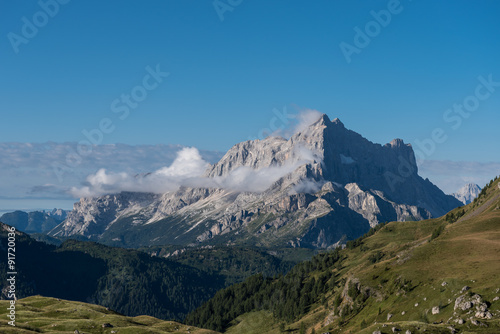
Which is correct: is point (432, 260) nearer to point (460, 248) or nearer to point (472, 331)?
point (460, 248)

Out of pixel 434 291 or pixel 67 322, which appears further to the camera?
pixel 434 291

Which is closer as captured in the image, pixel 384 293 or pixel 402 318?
pixel 402 318

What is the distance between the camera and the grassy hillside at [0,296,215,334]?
122375 millimetres

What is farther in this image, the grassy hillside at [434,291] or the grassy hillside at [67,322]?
the grassy hillside at [67,322]

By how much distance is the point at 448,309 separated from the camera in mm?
127812

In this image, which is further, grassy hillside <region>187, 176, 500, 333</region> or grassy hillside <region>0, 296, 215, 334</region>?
grassy hillside <region>0, 296, 215, 334</region>

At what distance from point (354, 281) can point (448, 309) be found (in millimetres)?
67888

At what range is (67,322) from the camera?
134125mm

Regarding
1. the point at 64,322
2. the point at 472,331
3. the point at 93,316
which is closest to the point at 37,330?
the point at 64,322

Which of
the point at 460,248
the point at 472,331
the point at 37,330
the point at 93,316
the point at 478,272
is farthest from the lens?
the point at 460,248

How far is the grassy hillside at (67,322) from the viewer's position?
12238 cm

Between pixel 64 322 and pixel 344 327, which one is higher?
pixel 64 322

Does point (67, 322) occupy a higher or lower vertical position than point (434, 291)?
higher

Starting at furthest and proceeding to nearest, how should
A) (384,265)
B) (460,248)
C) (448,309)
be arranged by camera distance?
(384,265)
(460,248)
(448,309)
